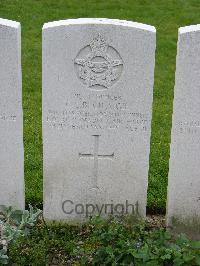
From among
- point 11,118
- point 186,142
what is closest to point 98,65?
point 11,118

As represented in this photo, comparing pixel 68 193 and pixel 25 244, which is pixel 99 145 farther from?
pixel 25 244

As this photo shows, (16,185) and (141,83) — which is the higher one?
(141,83)

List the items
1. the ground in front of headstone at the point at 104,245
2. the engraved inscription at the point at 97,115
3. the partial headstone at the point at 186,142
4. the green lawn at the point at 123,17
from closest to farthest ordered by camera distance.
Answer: the ground in front of headstone at the point at 104,245 → the partial headstone at the point at 186,142 → the engraved inscription at the point at 97,115 → the green lawn at the point at 123,17

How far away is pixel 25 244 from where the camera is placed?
17.0 feet

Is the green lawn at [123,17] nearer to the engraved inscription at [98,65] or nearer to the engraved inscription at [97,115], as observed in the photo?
the engraved inscription at [97,115]

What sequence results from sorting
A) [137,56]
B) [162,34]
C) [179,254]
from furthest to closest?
[162,34]
[137,56]
[179,254]

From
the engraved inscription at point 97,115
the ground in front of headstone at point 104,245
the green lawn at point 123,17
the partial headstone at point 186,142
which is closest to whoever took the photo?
the ground in front of headstone at point 104,245

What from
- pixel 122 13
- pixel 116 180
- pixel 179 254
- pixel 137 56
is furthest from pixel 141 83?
pixel 122 13

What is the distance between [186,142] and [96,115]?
2.78 ft

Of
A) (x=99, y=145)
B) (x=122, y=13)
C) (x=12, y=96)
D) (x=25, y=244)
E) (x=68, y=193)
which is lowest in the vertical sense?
(x=25, y=244)

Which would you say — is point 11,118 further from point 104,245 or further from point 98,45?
point 104,245

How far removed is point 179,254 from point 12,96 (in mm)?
1978

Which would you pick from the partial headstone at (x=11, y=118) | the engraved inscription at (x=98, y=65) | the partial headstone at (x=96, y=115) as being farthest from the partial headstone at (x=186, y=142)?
the partial headstone at (x=11, y=118)

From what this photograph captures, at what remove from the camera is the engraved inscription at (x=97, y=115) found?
17.0 feet
